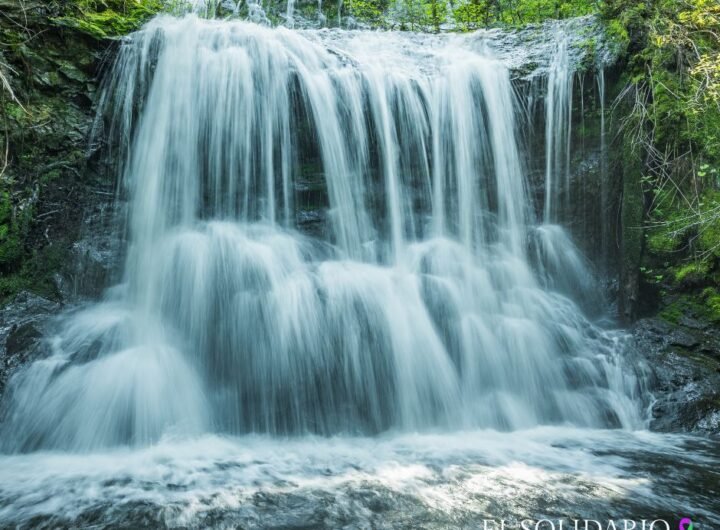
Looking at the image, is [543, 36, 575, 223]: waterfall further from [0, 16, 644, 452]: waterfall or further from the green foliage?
the green foliage

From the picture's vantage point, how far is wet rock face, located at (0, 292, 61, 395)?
14.8 feet

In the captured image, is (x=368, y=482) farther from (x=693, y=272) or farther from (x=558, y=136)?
(x=558, y=136)

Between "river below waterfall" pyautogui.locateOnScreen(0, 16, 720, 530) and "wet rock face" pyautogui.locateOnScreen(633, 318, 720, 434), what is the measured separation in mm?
202

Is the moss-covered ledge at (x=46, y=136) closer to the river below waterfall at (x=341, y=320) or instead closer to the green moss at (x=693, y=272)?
the river below waterfall at (x=341, y=320)

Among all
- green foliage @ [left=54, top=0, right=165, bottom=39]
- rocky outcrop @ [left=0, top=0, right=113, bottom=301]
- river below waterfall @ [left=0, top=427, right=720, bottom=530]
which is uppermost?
green foliage @ [left=54, top=0, right=165, bottom=39]

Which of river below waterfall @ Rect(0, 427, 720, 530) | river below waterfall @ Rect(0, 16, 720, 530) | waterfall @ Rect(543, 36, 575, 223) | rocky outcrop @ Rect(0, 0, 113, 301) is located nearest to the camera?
river below waterfall @ Rect(0, 427, 720, 530)

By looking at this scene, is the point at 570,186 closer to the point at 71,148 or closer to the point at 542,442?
the point at 542,442

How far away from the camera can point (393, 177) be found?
710cm

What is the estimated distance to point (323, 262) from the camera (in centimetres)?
622

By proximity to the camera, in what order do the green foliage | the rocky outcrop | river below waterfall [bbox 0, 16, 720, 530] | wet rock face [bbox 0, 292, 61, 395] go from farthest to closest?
the green foliage → the rocky outcrop → wet rock face [bbox 0, 292, 61, 395] → river below waterfall [bbox 0, 16, 720, 530]

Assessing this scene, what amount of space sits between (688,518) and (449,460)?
1592mm

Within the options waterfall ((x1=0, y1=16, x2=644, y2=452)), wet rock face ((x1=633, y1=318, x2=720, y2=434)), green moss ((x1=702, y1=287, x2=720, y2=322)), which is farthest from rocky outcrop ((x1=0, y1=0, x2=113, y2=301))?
green moss ((x1=702, y1=287, x2=720, y2=322))

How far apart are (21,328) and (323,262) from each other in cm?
340

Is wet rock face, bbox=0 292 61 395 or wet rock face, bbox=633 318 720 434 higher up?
wet rock face, bbox=0 292 61 395
